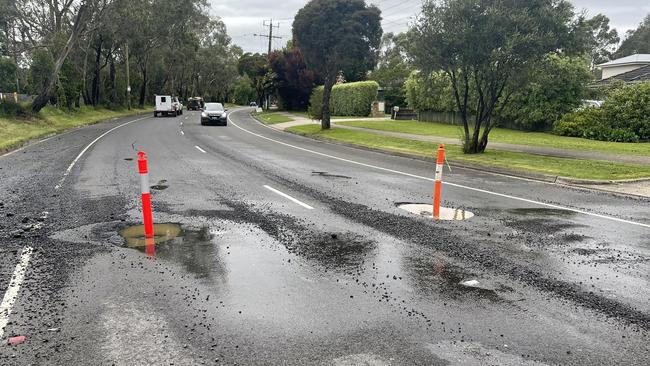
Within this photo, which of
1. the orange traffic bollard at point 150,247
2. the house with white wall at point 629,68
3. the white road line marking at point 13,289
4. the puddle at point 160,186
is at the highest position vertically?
the house with white wall at point 629,68

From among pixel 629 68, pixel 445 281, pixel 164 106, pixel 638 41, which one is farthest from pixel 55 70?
pixel 638 41

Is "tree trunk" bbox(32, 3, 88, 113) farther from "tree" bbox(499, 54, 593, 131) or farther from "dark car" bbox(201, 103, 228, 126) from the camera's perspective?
"tree" bbox(499, 54, 593, 131)

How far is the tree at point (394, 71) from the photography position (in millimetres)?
33706

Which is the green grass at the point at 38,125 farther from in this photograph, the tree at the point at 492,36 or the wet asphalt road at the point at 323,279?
the tree at the point at 492,36

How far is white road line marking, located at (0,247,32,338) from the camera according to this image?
444 cm

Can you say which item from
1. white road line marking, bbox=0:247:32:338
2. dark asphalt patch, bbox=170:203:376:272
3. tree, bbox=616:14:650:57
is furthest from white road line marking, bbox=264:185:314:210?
tree, bbox=616:14:650:57

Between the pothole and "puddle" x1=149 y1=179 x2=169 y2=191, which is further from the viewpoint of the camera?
"puddle" x1=149 y1=179 x2=169 y2=191

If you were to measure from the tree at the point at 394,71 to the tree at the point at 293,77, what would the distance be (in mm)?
8925

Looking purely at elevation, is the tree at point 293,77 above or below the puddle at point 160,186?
above

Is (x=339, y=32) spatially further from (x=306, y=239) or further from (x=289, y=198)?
(x=306, y=239)

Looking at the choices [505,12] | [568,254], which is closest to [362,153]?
[505,12]

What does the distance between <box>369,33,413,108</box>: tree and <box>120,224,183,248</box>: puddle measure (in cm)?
1405

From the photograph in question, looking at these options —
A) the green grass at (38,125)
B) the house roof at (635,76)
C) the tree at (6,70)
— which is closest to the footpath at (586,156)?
the green grass at (38,125)

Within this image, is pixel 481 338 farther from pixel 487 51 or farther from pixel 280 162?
pixel 487 51
